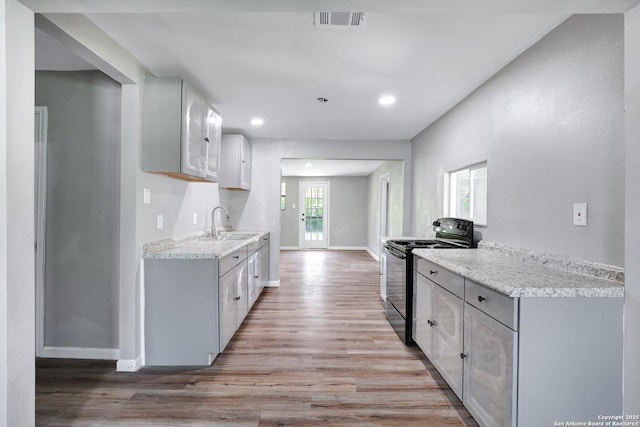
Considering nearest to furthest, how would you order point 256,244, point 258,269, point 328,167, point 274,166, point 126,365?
point 126,365
point 256,244
point 258,269
point 274,166
point 328,167

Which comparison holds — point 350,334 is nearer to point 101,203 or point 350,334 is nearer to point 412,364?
point 412,364

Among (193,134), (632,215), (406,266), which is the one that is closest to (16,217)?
(193,134)

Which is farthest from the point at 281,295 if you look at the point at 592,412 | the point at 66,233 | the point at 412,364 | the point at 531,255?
the point at 592,412

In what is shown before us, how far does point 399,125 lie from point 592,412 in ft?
10.7

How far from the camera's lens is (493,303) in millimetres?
1491

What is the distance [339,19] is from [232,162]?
2.79 meters

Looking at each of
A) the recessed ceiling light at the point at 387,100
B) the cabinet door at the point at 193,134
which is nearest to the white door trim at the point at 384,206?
the recessed ceiling light at the point at 387,100

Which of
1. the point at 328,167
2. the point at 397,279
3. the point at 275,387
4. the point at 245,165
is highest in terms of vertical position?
the point at 328,167

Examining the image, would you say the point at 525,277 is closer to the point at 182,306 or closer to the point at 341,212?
the point at 182,306

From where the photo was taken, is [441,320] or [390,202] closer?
[441,320]

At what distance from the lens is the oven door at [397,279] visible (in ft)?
9.18

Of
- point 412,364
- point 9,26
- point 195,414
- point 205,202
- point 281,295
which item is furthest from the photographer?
point 281,295

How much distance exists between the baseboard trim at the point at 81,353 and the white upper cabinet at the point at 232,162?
2.26 metres

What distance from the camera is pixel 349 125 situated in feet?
13.0
